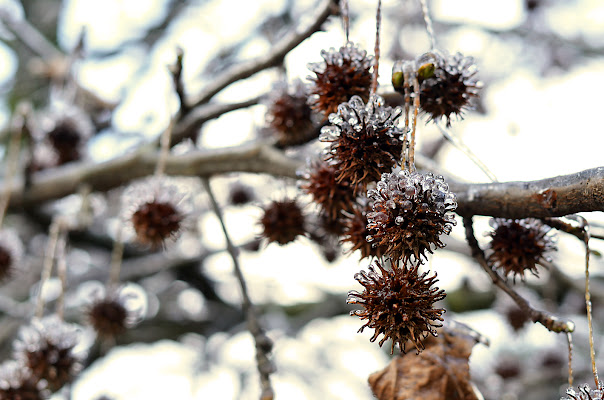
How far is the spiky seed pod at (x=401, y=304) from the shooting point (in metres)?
0.91

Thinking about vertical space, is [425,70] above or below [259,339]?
above

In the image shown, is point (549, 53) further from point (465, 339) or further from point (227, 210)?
point (465, 339)

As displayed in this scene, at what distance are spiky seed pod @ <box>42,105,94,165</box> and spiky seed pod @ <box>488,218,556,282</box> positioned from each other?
223 cm

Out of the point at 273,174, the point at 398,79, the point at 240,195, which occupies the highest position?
the point at 240,195

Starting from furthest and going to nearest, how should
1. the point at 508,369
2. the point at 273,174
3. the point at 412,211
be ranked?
the point at 508,369 < the point at 273,174 < the point at 412,211

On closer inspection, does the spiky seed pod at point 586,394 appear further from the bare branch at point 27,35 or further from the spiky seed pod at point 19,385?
the bare branch at point 27,35

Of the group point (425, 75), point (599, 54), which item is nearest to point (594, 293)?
point (599, 54)

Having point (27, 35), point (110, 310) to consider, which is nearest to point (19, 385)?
point (110, 310)

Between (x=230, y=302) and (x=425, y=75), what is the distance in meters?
3.51

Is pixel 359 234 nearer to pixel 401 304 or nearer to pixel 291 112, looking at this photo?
pixel 401 304

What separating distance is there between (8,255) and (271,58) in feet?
4.38

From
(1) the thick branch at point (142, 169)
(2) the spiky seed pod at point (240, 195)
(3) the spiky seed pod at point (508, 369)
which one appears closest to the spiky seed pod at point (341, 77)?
(1) the thick branch at point (142, 169)

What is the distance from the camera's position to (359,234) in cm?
125

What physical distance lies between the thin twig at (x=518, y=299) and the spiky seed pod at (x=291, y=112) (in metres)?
0.57
